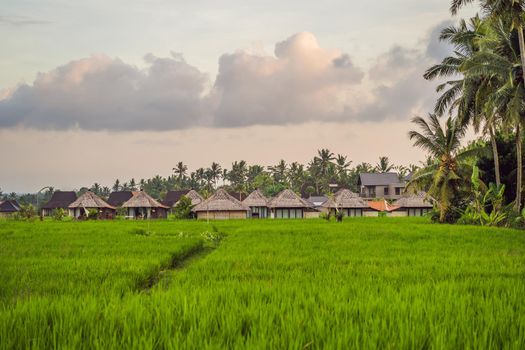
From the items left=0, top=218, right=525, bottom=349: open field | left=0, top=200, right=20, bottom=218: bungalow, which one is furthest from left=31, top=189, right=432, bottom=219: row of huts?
left=0, top=218, right=525, bottom=349: open field

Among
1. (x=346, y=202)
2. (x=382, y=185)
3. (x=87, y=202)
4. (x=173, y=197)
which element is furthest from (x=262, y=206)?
(x=173, y=197)

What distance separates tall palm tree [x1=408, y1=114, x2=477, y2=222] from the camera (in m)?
25.5

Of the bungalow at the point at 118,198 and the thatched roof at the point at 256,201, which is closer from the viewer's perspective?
the thatched roof at the point at 256,201

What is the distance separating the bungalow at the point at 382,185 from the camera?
58875 millimetres

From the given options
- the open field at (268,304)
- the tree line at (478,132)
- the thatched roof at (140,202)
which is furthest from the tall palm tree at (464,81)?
the thatched roof at (140,202)

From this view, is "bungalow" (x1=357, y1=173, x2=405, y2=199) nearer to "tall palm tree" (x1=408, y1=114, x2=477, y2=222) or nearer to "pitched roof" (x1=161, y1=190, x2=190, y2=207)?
"pitched roof" (x1=161, y1=190, x2=190, y2=207)

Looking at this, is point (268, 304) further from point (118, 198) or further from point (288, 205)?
point (118, 198)

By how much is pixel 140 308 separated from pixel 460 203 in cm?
2573

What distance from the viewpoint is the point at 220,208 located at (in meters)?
40.5

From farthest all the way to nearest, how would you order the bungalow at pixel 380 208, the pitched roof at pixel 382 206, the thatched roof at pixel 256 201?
the pitched roof at pixel 382 206 → the bungalow at pixel 380 208 → the thatched roof at pixel 256 201

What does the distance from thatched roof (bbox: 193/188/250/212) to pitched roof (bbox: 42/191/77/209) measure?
1045 inches

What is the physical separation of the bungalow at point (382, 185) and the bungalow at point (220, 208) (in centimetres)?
2267

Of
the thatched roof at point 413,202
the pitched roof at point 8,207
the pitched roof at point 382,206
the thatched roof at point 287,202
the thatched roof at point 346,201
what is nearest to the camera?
the thatched roof at point 287,202

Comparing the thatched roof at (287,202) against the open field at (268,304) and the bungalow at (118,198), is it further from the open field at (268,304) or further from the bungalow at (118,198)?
the open field at (268,304)
